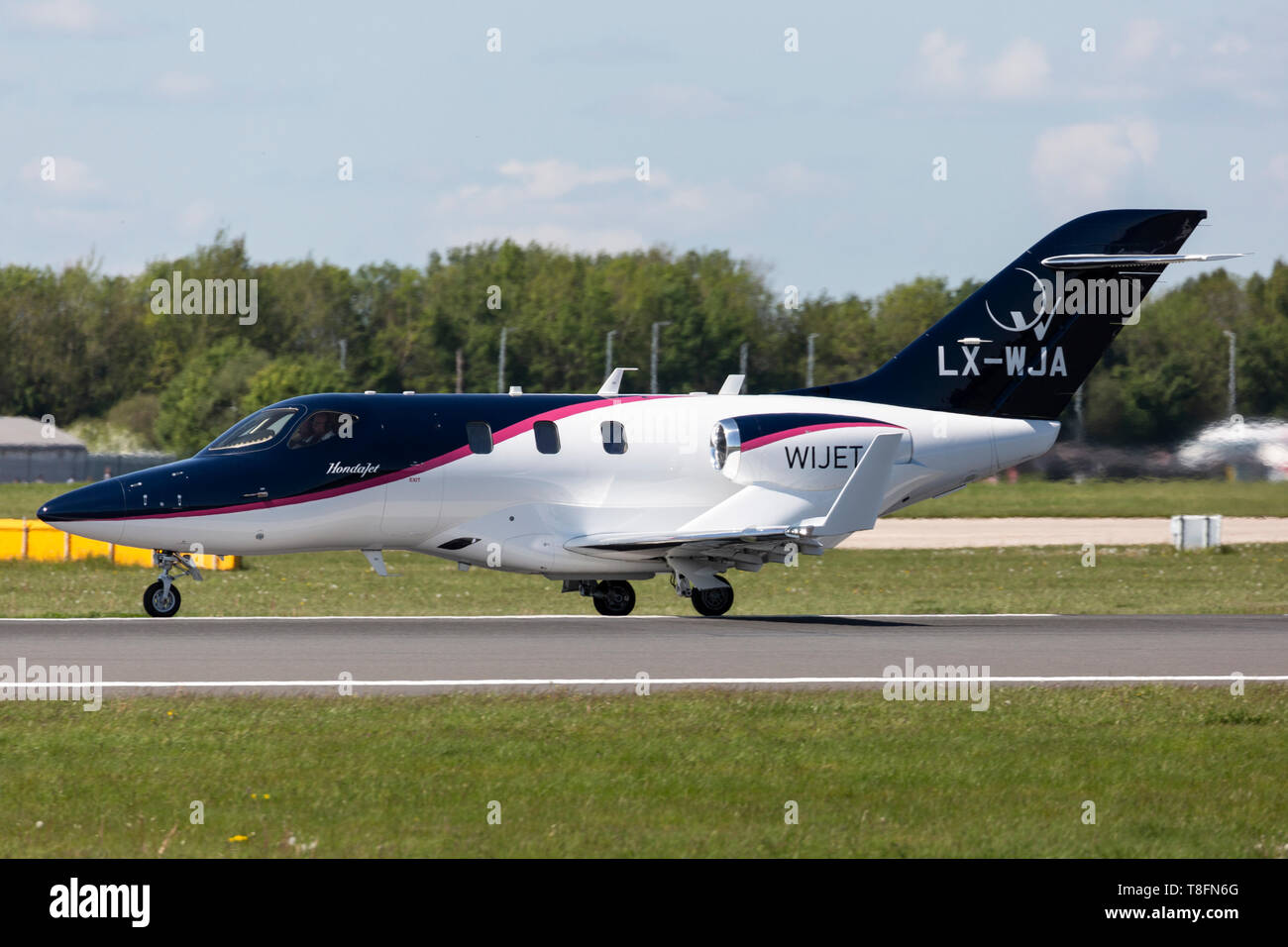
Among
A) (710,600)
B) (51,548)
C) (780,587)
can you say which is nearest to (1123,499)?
(780,587)

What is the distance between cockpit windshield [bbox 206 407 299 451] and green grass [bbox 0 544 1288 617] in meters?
3.03

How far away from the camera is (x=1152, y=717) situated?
1523cm

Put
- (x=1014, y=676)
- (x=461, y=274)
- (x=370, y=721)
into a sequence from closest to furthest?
(x=370, y=721) → (x=1014, y=676) → (x=461, y=274)

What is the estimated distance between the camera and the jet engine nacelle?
2522 centimetres

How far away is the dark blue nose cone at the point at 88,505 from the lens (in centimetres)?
2250

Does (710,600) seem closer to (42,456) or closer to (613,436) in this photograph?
(613,436)

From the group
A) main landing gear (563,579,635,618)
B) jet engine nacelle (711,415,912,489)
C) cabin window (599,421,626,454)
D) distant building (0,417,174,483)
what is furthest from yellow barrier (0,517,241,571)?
distant building (0,417,174,483)

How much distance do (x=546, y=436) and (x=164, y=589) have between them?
588cm

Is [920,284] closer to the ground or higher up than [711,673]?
higher up

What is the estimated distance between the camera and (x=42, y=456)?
9344cm

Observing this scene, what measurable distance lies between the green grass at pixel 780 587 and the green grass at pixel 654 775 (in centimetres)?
1102
